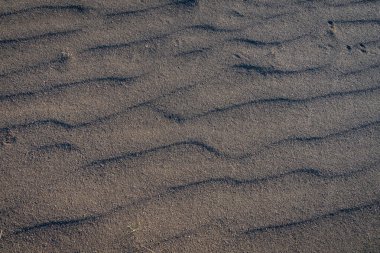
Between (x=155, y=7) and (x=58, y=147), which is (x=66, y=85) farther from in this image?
(x=155, y=7)

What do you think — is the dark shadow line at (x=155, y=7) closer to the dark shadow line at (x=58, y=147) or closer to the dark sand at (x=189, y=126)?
the dark sand at (x=189, y=126)

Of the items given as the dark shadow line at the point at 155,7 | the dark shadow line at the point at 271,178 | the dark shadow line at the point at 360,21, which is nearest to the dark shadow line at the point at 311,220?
the dark shadow line at the point at 271,178

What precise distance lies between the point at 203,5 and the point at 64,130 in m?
1.04

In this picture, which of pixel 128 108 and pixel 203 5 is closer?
pixel 128 108

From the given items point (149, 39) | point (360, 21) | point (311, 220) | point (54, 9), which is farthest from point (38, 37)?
point (360, 21)

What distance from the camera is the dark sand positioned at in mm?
1793

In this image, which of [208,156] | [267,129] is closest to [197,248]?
[208,156]

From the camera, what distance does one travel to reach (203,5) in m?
2.39

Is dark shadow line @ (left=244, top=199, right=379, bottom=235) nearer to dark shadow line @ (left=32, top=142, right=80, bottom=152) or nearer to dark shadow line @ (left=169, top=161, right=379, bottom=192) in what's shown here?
dark shadow line @ (left=169, top=161, right=379, bottom=192)

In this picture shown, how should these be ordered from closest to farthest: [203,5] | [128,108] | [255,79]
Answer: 1. [128,108]
2. [255,79]
3. [203,5]

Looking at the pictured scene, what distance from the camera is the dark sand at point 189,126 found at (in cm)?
179

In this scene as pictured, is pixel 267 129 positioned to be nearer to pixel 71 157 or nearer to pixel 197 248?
pixel 197 248

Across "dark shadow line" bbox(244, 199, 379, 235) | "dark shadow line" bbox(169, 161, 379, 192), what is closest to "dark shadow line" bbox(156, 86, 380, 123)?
"dark shadow line" bbox(169, 161, 379, 192)

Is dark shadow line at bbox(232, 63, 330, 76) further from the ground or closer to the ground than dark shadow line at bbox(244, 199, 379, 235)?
further from the ground
